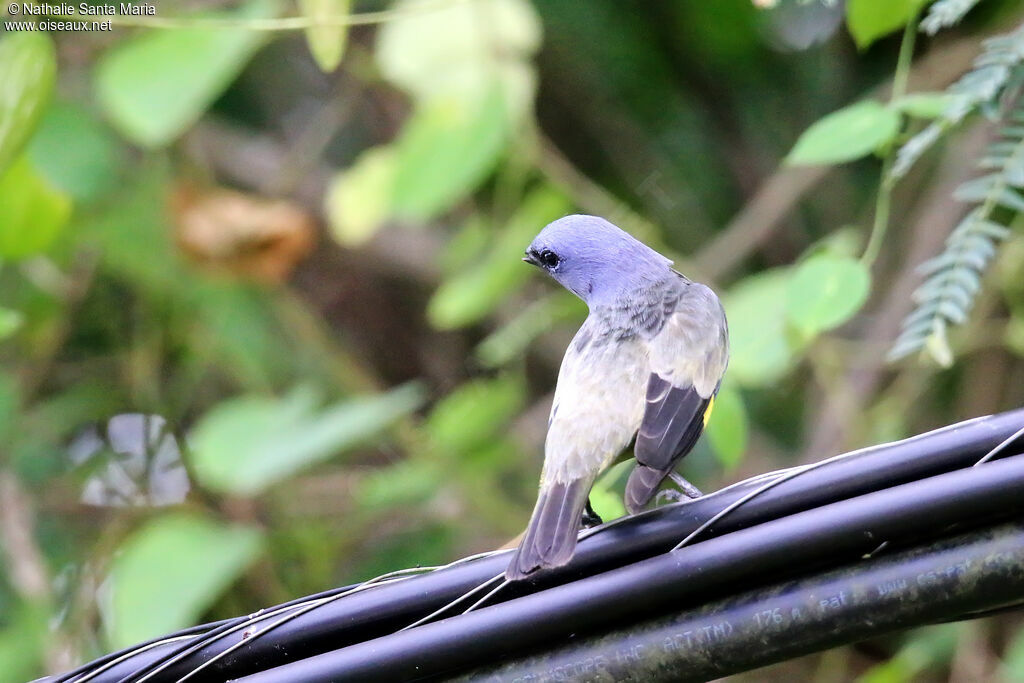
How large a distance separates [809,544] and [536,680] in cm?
51

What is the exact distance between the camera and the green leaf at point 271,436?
4285mm

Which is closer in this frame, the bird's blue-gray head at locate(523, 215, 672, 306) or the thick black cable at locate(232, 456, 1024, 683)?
the thick black cable at locate(232, 456, 1024, 683)

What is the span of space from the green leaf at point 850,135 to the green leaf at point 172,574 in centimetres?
253

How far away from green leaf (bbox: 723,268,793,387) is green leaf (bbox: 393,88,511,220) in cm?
111

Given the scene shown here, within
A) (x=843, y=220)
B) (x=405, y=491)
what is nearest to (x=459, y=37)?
(x=405, y=491)

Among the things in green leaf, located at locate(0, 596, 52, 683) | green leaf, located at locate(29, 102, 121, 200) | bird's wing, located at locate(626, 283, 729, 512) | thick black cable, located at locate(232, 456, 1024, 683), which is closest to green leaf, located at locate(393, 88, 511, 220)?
green leaf, located at locate(29, 102, 121, 200)

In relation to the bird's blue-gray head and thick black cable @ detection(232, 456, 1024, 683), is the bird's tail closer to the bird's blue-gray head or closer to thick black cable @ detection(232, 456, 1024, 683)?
thick black cable @ detection(232, 456, 1024, 683)

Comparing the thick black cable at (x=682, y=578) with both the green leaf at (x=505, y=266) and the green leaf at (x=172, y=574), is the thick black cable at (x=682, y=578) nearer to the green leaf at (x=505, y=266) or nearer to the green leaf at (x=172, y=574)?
the green leaf at (x=172, y=574)

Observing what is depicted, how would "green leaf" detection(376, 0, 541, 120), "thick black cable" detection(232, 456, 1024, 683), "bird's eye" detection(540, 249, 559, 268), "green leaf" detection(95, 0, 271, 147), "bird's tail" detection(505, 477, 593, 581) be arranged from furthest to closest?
"green leaf" detection(376, 0, 541, 120) → "green leaf" detection(95, 0, 271, 147) → "bird's eye" detection(540, 249, 559, 268) → "bird's tail" detection(505, 477, 593, 581) → "thick black cable" detection(232, 456, 1024, 683)

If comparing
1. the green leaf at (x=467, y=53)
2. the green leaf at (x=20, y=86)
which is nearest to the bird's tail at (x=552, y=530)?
the green leaf at (x=20, y=86)

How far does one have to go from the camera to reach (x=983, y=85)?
9.32 ft

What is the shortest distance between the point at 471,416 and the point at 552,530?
259 centimetres

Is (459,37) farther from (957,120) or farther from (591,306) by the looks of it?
(957,120)

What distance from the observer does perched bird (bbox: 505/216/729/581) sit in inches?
103
